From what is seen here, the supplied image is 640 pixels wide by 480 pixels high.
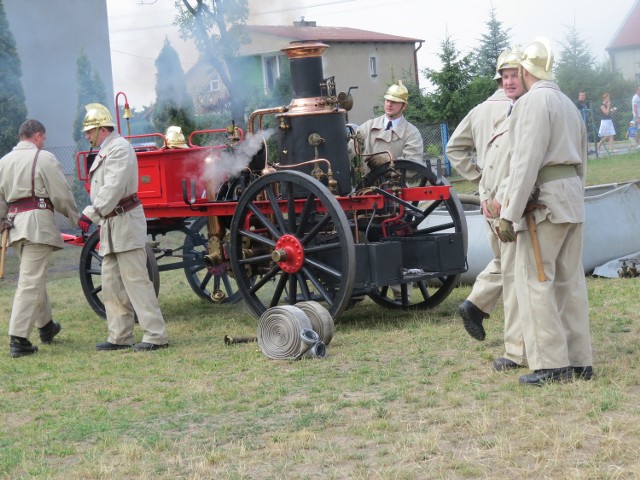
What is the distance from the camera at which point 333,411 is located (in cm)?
560

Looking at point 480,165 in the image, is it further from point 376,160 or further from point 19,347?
point 19,347

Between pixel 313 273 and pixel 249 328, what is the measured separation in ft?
3.35

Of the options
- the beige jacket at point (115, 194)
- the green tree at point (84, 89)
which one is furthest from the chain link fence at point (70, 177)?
the beige jacket at point (115, 194)

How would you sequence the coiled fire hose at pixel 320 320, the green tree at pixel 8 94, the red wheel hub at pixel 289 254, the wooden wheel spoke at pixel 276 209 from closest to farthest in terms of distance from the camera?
the coiled fire hose at pixel 320 320, the red wheel hub at pixel 289 254, the wooden wheel spoke at pixel 276 209, the green tree at pixel 8 94

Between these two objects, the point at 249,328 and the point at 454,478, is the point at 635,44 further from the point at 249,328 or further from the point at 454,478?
the point at 454,478

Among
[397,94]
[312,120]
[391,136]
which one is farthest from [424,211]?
[312,120]

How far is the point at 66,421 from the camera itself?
586 centimetres

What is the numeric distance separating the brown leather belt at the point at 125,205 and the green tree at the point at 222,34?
3.18 m

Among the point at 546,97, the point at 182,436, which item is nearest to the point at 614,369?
the point at 546,97

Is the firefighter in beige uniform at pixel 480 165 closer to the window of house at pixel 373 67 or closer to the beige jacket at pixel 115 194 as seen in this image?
the beige jacket at pixel 115 194

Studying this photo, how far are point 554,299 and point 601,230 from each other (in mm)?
5021

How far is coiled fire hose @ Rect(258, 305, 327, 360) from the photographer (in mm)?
7133

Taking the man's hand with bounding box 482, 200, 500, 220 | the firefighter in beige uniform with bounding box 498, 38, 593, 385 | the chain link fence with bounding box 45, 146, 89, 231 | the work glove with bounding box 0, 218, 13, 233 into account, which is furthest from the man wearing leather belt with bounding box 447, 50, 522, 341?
the chain link fence with bounding box 45, 146, 89, 231

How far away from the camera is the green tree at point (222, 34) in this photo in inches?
459
